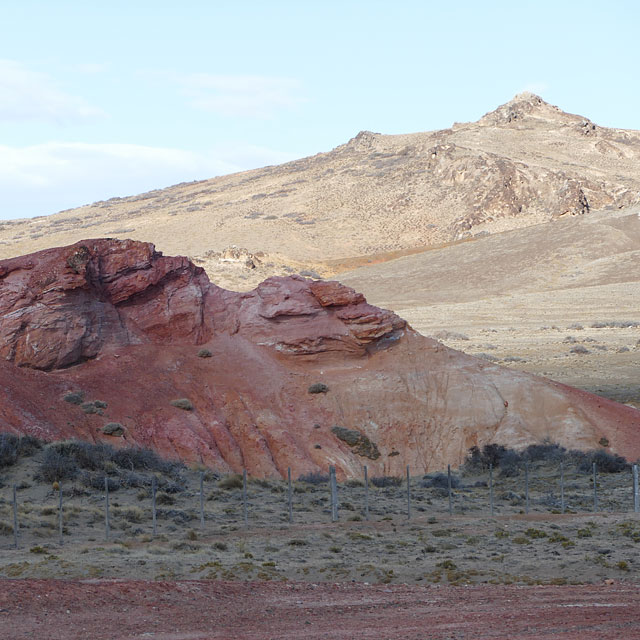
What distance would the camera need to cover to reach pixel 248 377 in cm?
2981

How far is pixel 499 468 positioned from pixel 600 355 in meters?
27.1

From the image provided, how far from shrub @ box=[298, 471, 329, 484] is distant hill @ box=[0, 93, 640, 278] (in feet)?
205

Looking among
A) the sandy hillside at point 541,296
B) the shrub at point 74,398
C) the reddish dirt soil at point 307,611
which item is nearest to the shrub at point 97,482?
the shrub at point 74,398

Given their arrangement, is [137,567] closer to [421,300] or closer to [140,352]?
[140,352]

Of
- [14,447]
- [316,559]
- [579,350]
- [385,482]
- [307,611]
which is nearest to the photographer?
[307,611]

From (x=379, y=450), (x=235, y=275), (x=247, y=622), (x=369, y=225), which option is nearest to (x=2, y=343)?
(x=379, y=450)

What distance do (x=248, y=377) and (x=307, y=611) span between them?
1695 cm

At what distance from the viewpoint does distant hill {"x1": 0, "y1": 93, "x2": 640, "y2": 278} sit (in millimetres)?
108750

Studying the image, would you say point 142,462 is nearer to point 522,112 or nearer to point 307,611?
point 307,611

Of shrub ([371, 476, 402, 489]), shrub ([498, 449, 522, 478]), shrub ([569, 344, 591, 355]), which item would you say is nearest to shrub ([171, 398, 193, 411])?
shrub ([371, 476, 402, 489])

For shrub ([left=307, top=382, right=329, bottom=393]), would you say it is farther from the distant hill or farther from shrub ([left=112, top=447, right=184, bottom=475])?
the distant hill

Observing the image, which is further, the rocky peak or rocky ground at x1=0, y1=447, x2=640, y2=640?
the rocky peak

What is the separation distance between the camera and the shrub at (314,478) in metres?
26.0

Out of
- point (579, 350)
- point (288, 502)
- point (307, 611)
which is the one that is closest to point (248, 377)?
point (288, 502)
